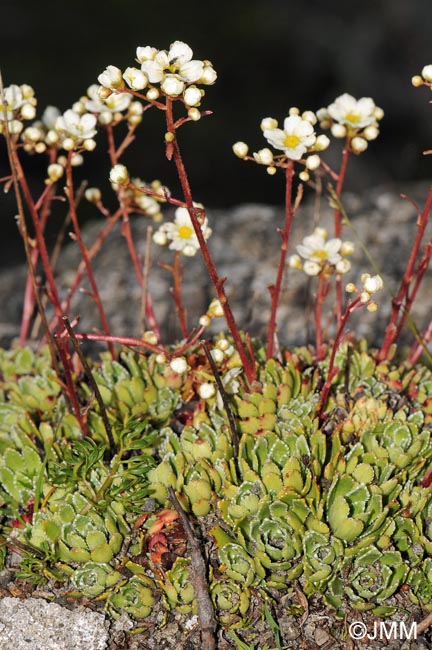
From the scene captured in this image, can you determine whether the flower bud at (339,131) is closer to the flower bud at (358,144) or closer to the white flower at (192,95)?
the flower bud at (358,144)

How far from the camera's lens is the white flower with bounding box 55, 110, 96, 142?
2.37m

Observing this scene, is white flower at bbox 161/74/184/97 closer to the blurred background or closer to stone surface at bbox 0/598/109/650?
stone surface at bbox 0/598/109/650

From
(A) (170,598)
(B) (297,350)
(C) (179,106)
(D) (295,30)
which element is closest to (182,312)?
(B) (297,350)

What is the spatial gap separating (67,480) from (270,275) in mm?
2209

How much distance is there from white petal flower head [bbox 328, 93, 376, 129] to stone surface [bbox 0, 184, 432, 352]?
1.17 meters

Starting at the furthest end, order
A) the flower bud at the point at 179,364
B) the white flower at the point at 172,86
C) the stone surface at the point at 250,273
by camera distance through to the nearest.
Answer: the stone surface at the point at 250,273, the flower bud at the point at 179,364, the white flower at the point at 172,86

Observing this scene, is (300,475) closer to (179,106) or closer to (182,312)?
(182,312)

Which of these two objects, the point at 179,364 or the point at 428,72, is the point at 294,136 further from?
the point at 179,364

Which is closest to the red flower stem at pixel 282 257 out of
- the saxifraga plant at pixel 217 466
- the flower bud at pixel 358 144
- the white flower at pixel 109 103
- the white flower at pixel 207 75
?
the saxifraga plant at pixel 217 466

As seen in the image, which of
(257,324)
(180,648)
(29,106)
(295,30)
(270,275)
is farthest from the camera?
(295,30)

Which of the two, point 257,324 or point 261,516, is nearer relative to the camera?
point 261,516

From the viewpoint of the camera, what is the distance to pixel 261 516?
2129 millimetres

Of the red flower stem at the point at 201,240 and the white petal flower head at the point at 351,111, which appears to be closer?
the red flower stem at the point at 201,240

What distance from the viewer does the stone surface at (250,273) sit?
3857 millimetres
